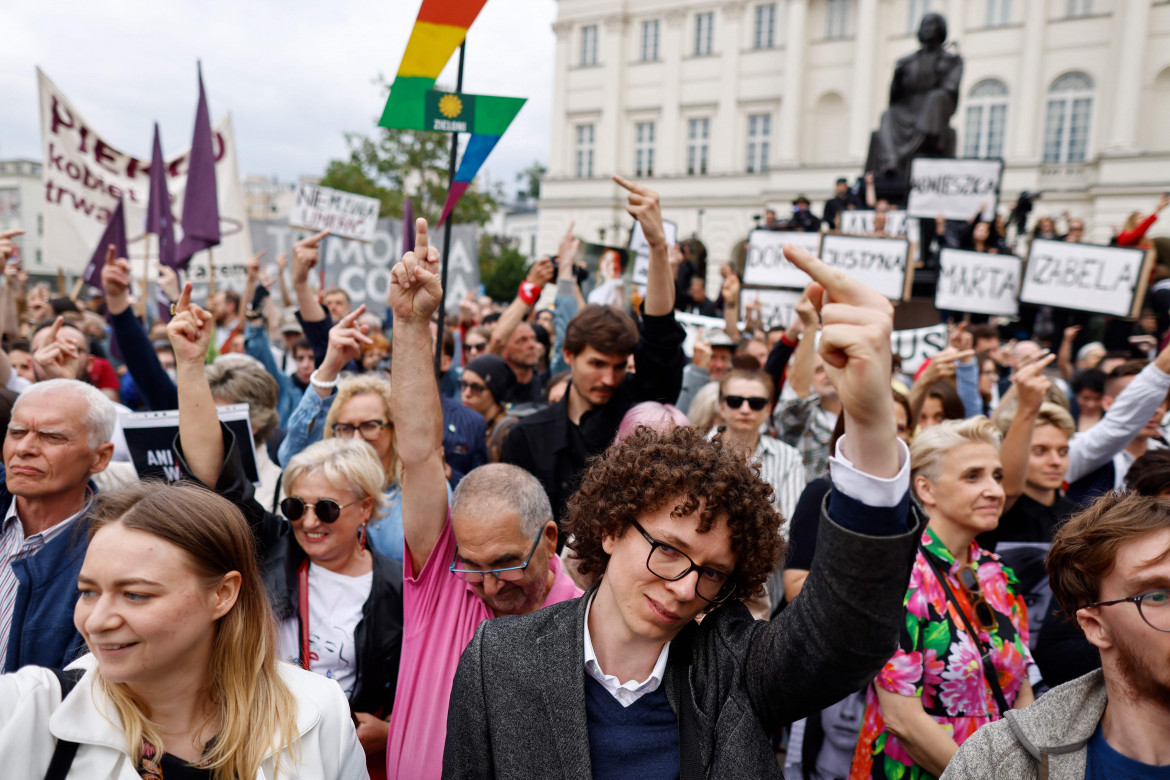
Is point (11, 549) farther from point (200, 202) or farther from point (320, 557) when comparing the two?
point (200, 202)

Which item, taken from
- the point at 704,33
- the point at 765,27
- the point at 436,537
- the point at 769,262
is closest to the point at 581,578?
the point at 436,537

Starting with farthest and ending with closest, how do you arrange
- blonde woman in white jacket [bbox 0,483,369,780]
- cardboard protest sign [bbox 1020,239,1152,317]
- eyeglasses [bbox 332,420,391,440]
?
cardboard protest sign [bbox 1020,239,1152,317] → eyeglasses [bbox 332,420,391,440] → blonde woman in white jacket [bbox 0,483,369,780]

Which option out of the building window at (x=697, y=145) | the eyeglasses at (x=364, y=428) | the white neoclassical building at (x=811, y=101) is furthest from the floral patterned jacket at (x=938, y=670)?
the building window at (x=697, y=145)

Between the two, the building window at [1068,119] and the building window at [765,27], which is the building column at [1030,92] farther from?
the building window at [765,27]

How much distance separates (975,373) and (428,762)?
174 inches

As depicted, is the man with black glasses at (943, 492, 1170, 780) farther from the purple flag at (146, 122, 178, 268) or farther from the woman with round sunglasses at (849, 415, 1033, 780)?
the purple flag at (146, 122, 178, 268)

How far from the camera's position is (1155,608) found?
1.52 m

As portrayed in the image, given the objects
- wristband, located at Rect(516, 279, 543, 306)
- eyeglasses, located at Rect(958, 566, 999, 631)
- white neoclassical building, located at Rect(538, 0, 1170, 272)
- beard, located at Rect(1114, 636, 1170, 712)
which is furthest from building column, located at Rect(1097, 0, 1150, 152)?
beard, located at Rect(1114, 636, 1170, 712)

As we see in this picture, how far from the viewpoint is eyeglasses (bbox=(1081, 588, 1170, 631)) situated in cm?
151

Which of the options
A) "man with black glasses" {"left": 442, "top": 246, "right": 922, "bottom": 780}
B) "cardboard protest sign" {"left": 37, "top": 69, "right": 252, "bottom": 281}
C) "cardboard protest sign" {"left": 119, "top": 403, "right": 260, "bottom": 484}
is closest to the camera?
"man with black glasses" {"left": 442, "top": 246, "right": 922, "bottom": 780}

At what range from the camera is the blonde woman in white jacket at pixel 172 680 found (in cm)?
156

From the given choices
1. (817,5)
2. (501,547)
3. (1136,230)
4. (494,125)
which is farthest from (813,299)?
(817,5)

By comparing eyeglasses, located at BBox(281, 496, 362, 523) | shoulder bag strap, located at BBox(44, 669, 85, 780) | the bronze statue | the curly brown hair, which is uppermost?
the bronze statue

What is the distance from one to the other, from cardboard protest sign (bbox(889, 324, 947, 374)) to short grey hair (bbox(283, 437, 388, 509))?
6.01m
